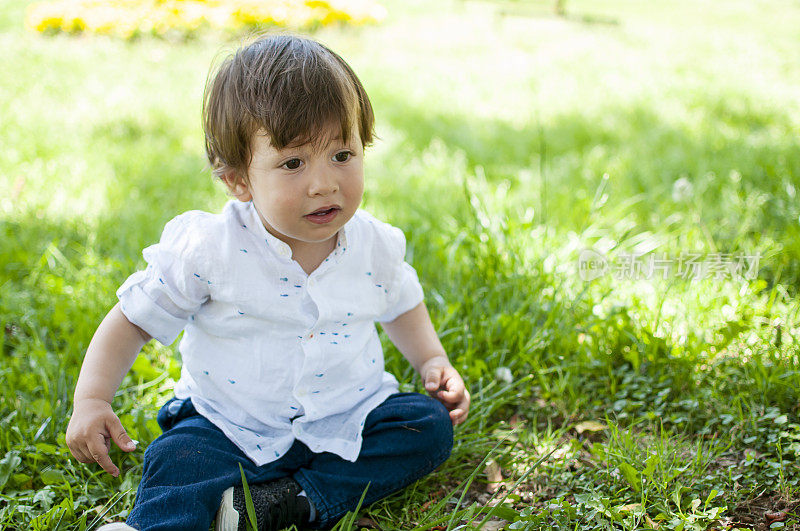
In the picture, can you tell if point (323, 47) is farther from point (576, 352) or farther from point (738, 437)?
point (738, 437)

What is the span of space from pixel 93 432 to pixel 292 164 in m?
0.73

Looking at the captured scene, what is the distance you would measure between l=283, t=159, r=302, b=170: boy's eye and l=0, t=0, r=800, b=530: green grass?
837 millimetres

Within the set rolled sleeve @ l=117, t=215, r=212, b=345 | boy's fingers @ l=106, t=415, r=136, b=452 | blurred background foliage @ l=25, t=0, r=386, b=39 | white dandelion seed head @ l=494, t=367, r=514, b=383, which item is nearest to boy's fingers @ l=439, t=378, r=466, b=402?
white dandelion seed head @ l=494, t=367, r=514, b=383

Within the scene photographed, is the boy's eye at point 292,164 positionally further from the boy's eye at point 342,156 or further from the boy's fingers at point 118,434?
the boy's fingers at point 118,434

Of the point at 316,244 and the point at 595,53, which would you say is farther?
the point at 595,53

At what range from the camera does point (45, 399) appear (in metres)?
2.01

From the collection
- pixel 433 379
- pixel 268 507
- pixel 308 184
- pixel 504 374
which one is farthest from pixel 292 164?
pixel 504 374

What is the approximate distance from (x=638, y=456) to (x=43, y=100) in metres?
4.76

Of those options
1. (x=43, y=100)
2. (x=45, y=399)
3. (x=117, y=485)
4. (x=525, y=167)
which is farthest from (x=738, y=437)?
(x=43, y=100)

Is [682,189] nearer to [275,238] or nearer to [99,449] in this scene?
[275,238]

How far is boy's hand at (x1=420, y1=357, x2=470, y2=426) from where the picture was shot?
1858 mm

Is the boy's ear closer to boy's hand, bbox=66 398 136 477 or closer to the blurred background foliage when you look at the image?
boy's hand, bbox=66 398 136 477

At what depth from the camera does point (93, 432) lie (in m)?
1.54

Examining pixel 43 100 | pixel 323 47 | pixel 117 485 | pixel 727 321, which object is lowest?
pixel 117 485
